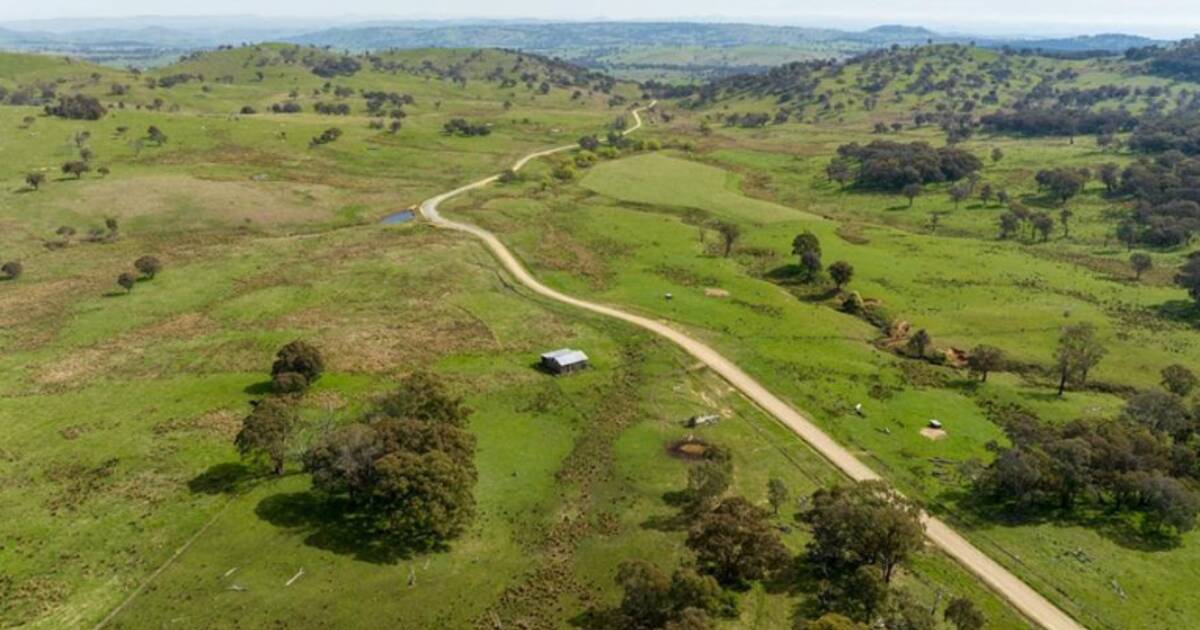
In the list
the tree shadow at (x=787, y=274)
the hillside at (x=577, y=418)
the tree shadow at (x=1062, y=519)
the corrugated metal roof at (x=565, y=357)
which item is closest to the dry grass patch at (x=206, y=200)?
the hillside at (x=577, y=418)

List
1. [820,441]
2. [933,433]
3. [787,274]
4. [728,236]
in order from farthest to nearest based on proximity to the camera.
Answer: [728,236]
[787,274]
[933,433]
[820,441]

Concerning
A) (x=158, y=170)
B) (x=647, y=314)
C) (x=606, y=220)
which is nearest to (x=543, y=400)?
(x=647, y=314)

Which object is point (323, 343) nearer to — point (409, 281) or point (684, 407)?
point (409, 281)

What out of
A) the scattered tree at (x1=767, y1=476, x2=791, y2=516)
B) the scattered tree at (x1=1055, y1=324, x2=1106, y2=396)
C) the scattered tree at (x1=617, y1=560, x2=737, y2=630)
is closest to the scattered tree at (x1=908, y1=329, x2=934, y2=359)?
the scattered tree at (x1=1055, y1=324, x2=1106, y2=396)

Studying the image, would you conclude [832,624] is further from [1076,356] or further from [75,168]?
[75,168]

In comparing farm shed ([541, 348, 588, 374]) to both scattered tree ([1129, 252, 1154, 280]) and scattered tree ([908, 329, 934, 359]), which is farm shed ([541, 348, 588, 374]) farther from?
scattered tree ([1129, 252, 1154, 280])

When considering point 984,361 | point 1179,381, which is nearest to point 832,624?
point 984,361
